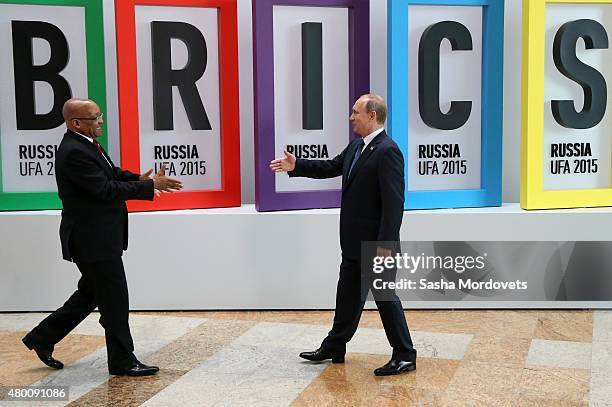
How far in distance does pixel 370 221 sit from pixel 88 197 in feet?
4.21

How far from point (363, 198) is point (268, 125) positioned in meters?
1.44

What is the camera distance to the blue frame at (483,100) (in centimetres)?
489

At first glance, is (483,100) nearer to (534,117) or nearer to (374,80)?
(534,117)

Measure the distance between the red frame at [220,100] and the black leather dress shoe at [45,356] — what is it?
4.20ft

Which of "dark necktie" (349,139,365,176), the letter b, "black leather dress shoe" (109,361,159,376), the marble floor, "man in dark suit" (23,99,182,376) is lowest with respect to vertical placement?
the marble floor

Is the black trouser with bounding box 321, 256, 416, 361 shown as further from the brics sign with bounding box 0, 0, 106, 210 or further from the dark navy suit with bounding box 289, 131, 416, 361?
the brics sign with bounding box 0, 0, 106, 210

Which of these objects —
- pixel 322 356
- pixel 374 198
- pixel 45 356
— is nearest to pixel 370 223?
pixel 374 198

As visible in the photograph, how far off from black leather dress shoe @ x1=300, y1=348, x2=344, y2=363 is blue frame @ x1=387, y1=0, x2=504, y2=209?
145 centimetres

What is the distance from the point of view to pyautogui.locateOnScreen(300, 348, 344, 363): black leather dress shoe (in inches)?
151

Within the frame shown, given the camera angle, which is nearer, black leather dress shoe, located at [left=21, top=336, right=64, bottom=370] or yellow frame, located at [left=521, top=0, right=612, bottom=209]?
black leather dress shoe, located at [left=21, top=336, right=64, bottom=370]

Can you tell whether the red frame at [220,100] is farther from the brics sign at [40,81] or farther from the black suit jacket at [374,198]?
the black suit jacket at [374,198]

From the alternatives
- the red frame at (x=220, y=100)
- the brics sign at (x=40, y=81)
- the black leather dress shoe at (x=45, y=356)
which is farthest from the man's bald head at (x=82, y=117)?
the brics sign at (x=40, y=81)

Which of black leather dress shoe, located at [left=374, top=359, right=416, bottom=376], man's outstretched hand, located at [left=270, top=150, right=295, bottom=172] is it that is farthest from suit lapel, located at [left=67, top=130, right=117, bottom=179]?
black leather dress shoe, located at [left=374, top=359, right=416, bottom=376]

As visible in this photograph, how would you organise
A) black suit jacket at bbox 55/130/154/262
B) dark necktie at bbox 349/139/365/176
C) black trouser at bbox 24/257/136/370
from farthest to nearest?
1. dark necktie at bbox 349/139/365/176
2. black trouser at bbox 24/257/136/370
3. black suit jacket at bbox 55/130/154/262
